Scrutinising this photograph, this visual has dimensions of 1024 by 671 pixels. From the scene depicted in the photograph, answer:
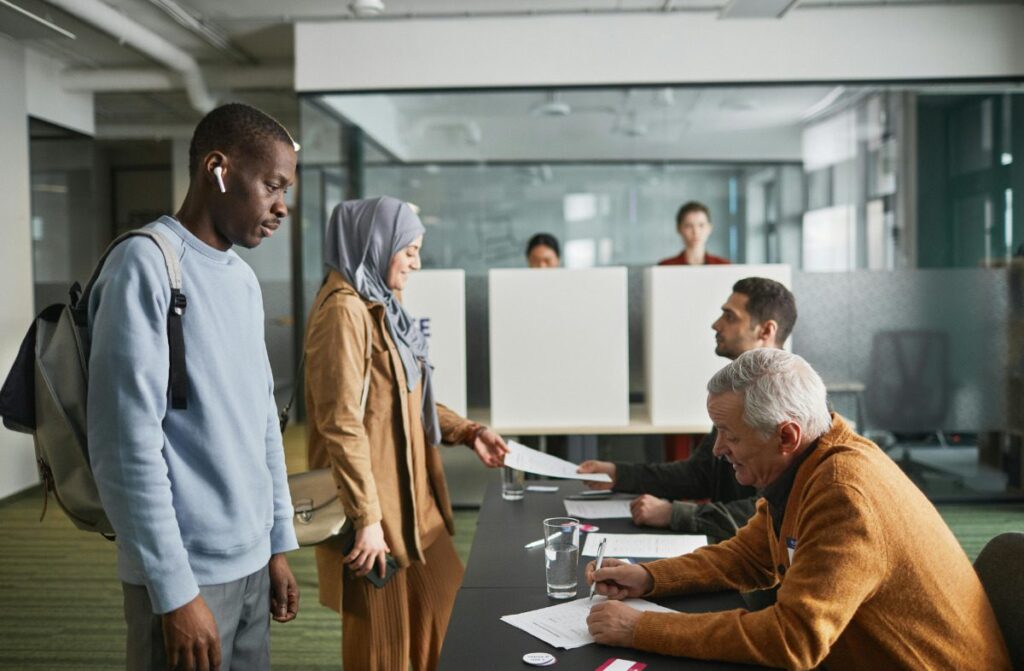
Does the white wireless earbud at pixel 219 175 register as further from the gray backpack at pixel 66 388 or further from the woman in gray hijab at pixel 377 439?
the woman in gray hijab at pixel 377 439

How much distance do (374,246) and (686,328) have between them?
221 cm

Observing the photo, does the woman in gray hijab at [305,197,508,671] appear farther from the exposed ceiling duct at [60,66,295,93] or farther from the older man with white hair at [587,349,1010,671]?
the exposed ceiling duct at [60,66,295,93]

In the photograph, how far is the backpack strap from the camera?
54.4 inches

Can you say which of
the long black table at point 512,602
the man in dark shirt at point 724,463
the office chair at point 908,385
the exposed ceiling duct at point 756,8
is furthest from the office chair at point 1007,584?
the office chair at point 908,385

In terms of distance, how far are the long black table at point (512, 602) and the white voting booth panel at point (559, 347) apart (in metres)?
1.79

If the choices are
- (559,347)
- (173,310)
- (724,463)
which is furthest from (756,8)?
(173,310)

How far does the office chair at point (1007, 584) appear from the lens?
5.39ft

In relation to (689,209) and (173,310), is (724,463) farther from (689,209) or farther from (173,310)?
(689,209)

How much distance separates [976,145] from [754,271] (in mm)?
2204

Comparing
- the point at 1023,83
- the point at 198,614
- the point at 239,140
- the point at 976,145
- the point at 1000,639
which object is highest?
the point at 1023,83

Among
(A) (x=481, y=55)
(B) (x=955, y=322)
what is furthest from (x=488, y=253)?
(B) (x=955, y=322)

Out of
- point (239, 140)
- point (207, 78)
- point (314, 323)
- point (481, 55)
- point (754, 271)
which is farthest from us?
point (207, 78)

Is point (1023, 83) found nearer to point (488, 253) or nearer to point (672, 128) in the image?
point (672, 128)

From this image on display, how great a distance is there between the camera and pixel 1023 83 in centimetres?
542
